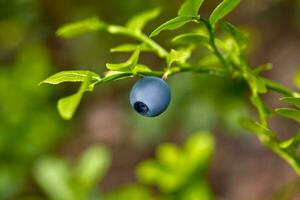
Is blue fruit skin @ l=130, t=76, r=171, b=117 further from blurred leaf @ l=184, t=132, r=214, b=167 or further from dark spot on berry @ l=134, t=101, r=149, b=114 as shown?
blurred leaf @ l=184, t=132, r=214, b=167

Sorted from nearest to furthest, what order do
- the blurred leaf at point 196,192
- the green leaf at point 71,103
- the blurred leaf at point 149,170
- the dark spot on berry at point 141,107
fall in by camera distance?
1. the green leaf at point 71,103
2. the dark spot on berry at point 141,107
3. the blurred leaf at point 196,192
4. the blurred leaf at point 149,170

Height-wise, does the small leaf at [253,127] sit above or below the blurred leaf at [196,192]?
below

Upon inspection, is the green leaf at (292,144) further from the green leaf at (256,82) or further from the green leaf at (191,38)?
the green leaf at (191,38)

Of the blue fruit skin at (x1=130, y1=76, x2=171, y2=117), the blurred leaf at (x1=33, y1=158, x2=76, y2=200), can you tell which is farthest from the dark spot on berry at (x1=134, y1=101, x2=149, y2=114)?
the blurred leaf at (x1=33, y1=158, x2=76, y2=200)

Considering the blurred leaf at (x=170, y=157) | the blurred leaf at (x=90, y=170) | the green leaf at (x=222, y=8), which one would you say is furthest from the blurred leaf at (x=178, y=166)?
the green leaf at (x=222, y=8)

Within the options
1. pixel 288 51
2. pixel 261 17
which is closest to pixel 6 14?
pixel 261 17

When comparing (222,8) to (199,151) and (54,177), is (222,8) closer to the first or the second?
(199,151)

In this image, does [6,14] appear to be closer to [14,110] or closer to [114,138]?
[14,110]

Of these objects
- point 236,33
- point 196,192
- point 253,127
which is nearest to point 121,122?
point 196,192
